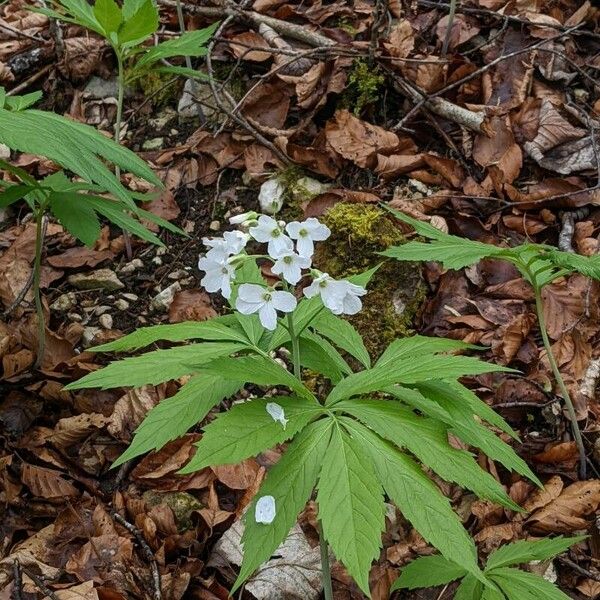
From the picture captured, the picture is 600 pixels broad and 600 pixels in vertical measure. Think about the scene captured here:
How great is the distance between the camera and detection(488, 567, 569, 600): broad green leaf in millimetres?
1688

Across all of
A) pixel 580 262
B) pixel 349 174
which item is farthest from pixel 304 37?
pixel 580 262

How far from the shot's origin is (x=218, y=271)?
5.18ft

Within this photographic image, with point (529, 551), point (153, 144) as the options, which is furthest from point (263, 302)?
point (153, 144)

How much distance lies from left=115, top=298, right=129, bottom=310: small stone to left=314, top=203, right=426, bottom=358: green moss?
860 mm

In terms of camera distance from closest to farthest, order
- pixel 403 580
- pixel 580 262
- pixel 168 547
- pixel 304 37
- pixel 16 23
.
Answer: pixel 403 580 → pixel 580 262 → pixel 168 547 → pixel 304 37 → pixel 16 23

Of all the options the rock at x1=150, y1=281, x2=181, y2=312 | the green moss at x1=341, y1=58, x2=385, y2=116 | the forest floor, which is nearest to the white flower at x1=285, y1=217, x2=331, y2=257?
the forest floor

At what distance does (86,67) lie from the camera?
4043 millimetres

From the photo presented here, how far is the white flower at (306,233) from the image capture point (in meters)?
1.49

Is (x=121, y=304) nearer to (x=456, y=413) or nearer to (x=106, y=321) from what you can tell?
(x=106, y=321)

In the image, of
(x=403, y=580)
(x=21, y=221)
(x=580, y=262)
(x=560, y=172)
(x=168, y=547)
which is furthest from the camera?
(x=21, y=221)

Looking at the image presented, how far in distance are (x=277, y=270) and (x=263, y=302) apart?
Result: 3.4 inches

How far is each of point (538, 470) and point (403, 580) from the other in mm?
890

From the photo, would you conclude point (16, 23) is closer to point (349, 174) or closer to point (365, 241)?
point (349, 174)

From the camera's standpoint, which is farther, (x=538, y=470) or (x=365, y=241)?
(x=365, y=241)
